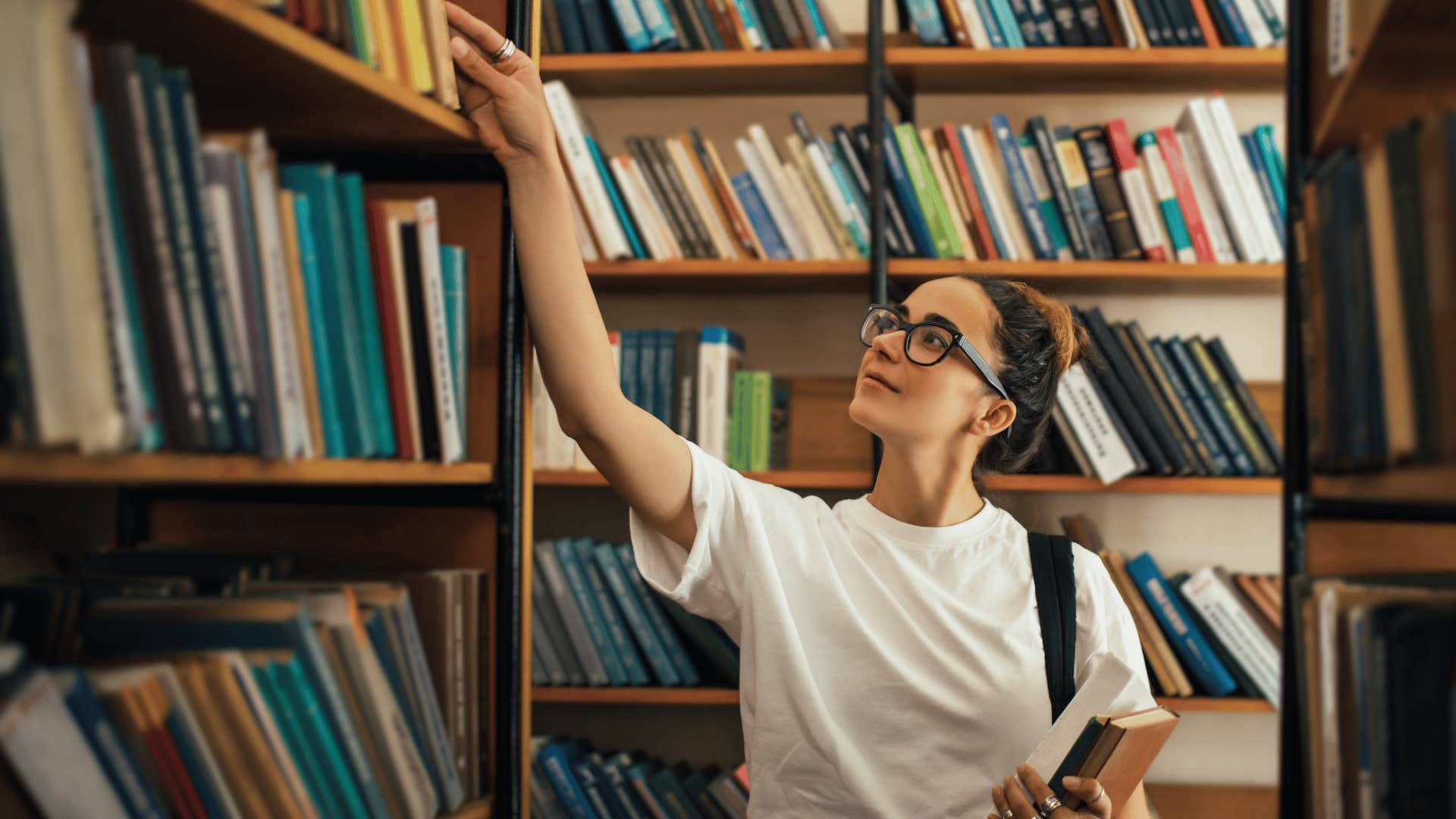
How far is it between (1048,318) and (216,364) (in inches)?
47.9

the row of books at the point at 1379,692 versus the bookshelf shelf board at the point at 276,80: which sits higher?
the bookshelf shelf board at the point at 276,80

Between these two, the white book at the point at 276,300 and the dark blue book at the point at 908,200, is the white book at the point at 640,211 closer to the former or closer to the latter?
the dark blue book at the point at 908,200

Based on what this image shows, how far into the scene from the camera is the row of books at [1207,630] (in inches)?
82.0

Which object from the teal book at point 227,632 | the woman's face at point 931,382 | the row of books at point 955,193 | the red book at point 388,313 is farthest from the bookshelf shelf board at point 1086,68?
the teal book at point 227,632

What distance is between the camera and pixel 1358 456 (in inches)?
32.2

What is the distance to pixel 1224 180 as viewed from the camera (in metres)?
2.12

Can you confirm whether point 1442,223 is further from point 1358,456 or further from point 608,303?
point 608,303

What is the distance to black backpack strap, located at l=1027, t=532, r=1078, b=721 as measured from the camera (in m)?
1.33

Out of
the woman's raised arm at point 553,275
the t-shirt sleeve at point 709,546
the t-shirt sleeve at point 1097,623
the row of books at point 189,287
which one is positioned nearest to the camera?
the row of books at point 189,287

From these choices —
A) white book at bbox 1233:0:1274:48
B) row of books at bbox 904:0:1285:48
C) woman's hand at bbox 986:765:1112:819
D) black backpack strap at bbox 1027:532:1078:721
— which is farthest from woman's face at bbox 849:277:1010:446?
white book at bbox 1233:0:1274:48

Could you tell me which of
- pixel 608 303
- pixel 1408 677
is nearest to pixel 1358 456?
pixel 1408 677

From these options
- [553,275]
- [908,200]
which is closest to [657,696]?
[908,200]

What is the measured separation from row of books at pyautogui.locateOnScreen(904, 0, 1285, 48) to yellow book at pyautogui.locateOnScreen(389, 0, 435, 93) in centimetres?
144

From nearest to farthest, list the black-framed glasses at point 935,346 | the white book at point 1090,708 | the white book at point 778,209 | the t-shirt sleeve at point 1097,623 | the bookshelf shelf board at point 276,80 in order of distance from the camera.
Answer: the bookshelf shelf board at point 276,80 < the white book at point 1090,708 < the t-shirt sleeve at point 1097,623 < the black-framed glasses at point 935,346 < the white book at point 778,209
